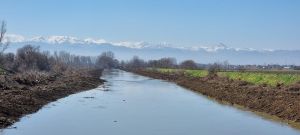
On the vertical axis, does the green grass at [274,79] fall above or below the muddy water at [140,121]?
above

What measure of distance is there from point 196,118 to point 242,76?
35396 millimetres

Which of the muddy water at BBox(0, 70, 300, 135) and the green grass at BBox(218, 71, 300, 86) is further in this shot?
the green grass at BBox(218, 71, 300, 86)

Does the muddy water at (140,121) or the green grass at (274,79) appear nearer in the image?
the muddy water at (140,121)

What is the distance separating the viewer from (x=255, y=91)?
→ 145ft

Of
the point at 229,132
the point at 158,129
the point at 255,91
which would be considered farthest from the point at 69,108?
the point at 255,91

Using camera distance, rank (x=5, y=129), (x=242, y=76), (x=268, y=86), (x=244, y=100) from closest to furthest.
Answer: (x=5, y=129)
(x=244, y=100)
(x=268, y=86)
(x=242, y=76)

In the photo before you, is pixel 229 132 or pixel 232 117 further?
pixel 232 117

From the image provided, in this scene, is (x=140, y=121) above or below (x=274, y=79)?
below

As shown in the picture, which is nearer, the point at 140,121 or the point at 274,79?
the point at 140,121

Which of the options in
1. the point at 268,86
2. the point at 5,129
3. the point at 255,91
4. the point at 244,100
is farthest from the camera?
the point at 268,86

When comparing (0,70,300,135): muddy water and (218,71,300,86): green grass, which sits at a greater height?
(218,71,300,86): green grass

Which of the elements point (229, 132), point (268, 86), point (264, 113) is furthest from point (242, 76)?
point (229, 132)

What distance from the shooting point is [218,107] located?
37.0m

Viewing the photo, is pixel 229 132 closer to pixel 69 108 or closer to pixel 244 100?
pixel 69 108
